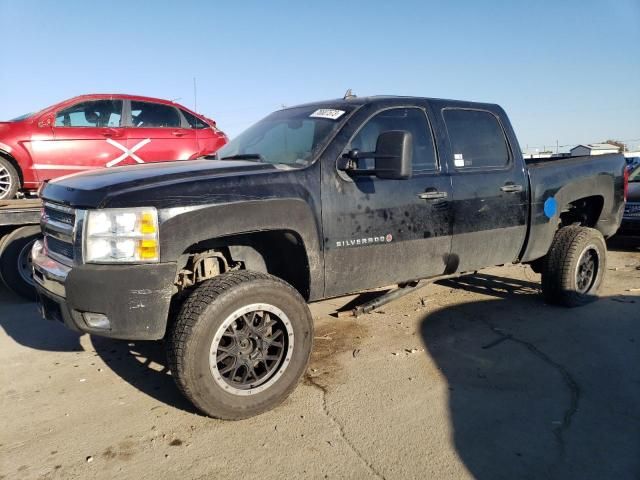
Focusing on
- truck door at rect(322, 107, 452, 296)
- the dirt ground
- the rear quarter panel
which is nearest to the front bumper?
the dirt ground

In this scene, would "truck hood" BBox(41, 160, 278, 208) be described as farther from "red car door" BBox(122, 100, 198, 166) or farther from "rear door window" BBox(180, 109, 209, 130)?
"rear door window" BBox(180, 109, 209, 130)

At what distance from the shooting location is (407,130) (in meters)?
3.89

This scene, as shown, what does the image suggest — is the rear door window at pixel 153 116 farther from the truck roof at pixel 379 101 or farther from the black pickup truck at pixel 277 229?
the truck roof at pixel 379 101

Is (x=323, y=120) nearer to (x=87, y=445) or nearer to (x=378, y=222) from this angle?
(x=378, y=222)

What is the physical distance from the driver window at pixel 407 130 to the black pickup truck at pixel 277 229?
0.04 feet

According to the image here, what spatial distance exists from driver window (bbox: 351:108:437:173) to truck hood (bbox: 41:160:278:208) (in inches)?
30.7

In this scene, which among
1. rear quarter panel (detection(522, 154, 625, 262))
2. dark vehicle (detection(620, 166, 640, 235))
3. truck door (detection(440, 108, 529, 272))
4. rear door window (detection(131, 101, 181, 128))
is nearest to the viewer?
truck door (detection(440, 108, 529, 272))

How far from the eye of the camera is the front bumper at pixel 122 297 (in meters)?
2.65

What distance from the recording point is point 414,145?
12.8 feet

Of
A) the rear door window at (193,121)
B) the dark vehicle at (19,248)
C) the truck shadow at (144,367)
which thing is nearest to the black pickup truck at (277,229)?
the truck shadow at (144,367)

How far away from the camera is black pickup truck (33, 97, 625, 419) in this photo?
271 cm

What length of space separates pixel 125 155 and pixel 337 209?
4993 millimetres

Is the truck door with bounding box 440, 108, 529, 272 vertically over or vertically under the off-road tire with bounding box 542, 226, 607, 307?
over

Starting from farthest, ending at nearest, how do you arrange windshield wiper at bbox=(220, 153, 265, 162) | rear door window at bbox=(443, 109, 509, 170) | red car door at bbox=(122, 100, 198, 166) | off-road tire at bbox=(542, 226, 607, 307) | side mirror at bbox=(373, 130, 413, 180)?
red car door at bbox=(122, 100, 198, 166)
off-road tire at bbox=(542, 226, 607, 307)
rear door window at bbox=(443, 109, 509, 170)
windshield wiper at bbox=(220, 153, 265, 162)
side mirror at bbox=(373, 130, 413, 180)
